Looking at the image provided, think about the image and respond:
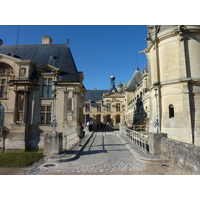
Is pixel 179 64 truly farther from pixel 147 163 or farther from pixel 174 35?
pixel 147 163

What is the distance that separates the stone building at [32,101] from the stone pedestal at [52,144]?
8685 millimetres

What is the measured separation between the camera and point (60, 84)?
55.9ft

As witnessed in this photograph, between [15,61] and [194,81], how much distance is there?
1919 cm

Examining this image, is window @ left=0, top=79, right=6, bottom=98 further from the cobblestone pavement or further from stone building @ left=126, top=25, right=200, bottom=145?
stone building @ left=126, top=25, right=200, bottom=145

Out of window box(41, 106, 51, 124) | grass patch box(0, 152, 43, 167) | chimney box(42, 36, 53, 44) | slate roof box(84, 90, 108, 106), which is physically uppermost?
chimney box(42, 36, 53, 44)

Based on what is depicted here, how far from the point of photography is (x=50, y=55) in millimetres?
20359

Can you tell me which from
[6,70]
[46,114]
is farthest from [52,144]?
[6,70]

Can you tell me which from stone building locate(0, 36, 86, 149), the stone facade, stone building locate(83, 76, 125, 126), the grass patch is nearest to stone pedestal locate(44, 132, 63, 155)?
the grass patch

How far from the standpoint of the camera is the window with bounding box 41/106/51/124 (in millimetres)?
17125

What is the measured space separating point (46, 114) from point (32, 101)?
2.21 metres

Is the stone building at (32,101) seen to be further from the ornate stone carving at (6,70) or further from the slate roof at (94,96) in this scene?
the slate roof at (94,96)

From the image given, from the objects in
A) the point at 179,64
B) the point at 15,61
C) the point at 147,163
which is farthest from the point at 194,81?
the point at 15,61

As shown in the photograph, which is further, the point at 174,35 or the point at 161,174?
the point at 174,35

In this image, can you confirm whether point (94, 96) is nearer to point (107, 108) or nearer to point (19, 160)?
point (107, 108)
